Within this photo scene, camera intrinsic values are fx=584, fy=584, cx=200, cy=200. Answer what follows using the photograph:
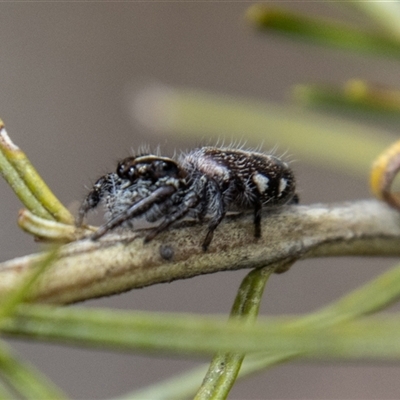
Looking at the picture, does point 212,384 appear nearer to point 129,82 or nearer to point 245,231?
point 245,231

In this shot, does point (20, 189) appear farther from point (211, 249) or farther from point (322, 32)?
point (322, 32)

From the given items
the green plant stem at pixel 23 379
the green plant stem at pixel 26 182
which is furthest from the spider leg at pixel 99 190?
the green plant stem at pixel 23 379

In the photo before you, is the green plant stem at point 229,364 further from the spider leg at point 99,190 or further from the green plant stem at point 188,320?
the spider leg at point 99,190

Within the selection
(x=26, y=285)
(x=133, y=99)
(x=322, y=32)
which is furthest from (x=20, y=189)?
(x=133, y=99)

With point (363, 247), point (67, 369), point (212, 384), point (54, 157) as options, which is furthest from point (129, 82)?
point (212, 384)

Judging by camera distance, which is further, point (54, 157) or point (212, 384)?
point (54, 157)

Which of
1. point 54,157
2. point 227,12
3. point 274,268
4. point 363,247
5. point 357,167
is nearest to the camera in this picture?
point 274,268

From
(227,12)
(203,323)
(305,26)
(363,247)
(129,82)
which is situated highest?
(227,12)
